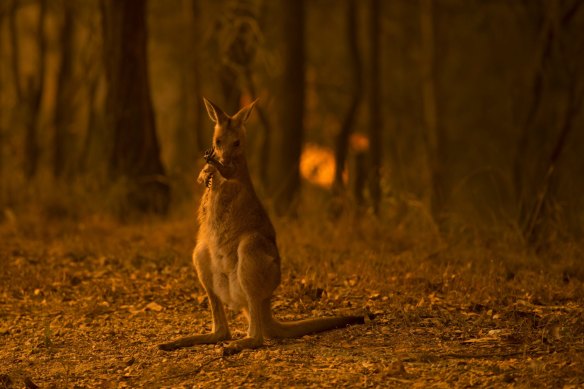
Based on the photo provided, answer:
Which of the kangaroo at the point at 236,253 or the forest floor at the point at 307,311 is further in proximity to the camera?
the kangaroo at the point at 236,253

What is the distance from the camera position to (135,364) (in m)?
5.98

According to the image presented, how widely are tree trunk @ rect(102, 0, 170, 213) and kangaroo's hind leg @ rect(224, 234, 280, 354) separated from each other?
243 inches

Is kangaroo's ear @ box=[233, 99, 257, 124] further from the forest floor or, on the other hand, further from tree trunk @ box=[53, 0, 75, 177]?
tree trunk @ box=[53, 0, 75, 177]

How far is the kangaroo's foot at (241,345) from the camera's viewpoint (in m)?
6.01

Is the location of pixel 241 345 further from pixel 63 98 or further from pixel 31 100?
pixel 63 98

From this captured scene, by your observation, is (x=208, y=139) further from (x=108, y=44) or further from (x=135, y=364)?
(x=135, y=364)

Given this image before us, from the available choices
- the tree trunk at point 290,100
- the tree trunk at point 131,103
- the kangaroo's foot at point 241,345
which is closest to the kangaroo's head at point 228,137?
the kangaroo's foot at point 241,345

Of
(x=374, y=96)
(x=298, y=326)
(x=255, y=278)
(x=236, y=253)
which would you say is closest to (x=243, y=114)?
(x=236, y=253)

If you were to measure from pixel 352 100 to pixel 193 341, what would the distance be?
946 cm

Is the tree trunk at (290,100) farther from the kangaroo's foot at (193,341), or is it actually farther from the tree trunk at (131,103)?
the kangaroo's foot at (193,341)

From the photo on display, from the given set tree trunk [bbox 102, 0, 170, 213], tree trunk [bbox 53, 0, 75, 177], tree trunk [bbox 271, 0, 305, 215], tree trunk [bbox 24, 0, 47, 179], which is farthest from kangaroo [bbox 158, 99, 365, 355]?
tree trunk [bbox 53, 0, 75, 177]

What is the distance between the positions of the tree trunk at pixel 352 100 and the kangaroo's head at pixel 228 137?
18.6 feet

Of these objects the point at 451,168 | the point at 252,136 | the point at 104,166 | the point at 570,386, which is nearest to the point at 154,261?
the point at 104,166

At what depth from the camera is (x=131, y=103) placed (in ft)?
41.1
